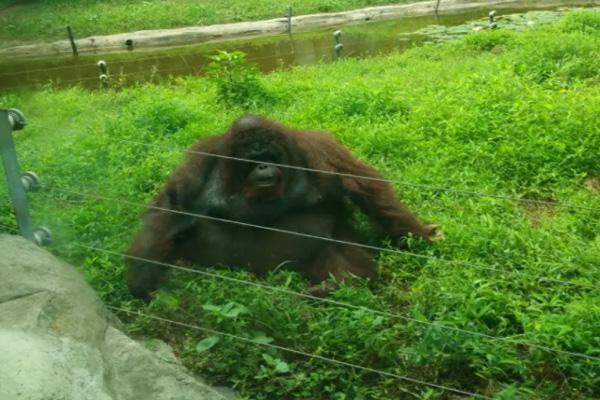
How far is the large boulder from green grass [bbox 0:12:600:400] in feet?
0.76

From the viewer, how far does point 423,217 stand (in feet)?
13.8

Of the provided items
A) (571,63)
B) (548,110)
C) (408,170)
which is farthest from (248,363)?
(571,63)

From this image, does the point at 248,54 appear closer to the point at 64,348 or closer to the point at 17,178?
the point at 17,178

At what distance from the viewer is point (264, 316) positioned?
312 cm

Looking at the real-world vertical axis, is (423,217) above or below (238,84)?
below

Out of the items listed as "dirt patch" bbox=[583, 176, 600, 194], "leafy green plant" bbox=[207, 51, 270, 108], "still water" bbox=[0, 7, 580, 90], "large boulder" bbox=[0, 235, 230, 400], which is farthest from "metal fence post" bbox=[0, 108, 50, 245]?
"still water" bbox=[0, 7, 580, 90]

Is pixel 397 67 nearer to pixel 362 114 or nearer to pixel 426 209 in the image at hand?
pixel 362 114

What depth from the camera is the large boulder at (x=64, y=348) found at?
2396 mm

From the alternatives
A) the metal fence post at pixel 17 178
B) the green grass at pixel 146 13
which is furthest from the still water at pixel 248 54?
the metal fence post at pixel 17 178

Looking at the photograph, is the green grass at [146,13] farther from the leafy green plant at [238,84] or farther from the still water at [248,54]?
the leafy green plant at [238,84]

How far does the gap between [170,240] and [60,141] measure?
64.1 inches

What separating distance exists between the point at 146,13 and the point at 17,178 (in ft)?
42.9

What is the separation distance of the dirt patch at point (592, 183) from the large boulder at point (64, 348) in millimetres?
2730

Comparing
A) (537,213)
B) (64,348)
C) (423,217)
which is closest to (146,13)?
(423,217)
